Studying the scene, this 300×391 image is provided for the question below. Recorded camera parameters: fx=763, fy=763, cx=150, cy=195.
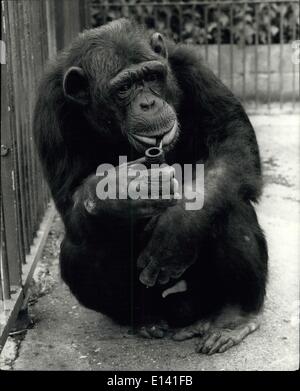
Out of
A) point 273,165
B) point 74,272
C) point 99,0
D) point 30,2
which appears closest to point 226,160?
point 74,272

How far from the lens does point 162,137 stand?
137 inches

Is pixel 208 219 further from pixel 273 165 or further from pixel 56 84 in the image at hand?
pixel 273 165

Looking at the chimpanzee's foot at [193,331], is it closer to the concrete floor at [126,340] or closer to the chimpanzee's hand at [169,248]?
the concrete floor at [126,340]

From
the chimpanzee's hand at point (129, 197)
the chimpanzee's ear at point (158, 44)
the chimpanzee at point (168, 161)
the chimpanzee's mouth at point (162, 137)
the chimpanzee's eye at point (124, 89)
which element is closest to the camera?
the chimpanzee's hand at point (129, 197)

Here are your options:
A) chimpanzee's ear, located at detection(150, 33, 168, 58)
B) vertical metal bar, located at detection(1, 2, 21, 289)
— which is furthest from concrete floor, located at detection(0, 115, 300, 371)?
chimpanzee's ear, located at detection(150, 33, 168, 58)

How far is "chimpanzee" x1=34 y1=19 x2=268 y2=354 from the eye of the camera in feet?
11.8

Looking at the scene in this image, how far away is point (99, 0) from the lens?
970 centimetres

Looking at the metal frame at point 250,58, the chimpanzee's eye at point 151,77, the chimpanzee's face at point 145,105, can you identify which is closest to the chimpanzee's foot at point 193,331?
the chimpanzee's face at point 145,105

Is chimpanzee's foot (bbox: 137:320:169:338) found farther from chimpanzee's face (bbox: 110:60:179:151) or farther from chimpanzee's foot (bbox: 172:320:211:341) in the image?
chimpanzee's face (bbox: 110:60:179:151)

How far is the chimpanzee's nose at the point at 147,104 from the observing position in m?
3.57

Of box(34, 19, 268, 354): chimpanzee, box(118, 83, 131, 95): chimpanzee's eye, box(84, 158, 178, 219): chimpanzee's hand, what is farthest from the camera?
box(118, 83, 131, 95): chimpanzee's eye

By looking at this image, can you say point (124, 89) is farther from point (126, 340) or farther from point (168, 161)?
point (126, 340)

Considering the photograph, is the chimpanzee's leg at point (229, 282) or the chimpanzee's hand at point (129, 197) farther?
the chimpanzee's leg at point (229, 282)
